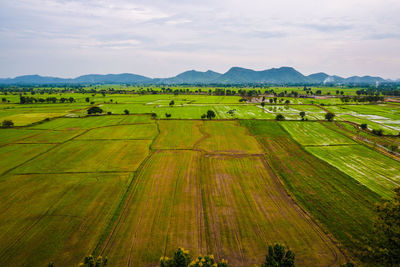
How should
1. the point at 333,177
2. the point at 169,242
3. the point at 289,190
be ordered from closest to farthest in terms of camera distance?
the point at 169,242
the point at 289,190
the point at 333,177

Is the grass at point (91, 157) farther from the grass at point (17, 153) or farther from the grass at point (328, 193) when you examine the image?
the grass at point (328, 193)

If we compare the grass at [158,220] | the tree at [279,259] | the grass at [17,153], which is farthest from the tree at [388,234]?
the grass at [17,153]

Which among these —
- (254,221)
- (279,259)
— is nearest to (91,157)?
(254,221)

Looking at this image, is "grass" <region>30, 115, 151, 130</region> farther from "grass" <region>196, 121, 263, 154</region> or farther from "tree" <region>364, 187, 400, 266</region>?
"tree" <region>364, 187, 400, 266</region>

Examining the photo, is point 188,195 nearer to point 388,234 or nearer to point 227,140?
point 388,234

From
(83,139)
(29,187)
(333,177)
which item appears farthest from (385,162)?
(83,139)

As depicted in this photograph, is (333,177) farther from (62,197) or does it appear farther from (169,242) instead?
(62,197)

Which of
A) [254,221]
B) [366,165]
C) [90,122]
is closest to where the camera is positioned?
[254,221]
